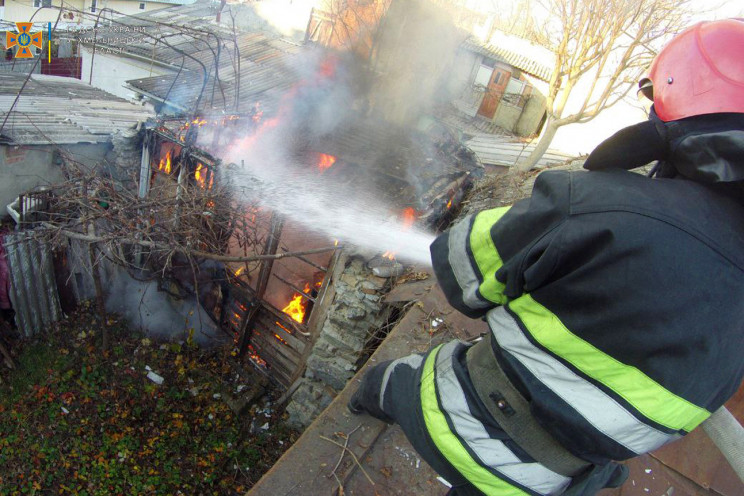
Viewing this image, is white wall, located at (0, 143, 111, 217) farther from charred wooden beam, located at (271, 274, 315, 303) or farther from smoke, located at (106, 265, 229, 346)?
charred wooden beam, located at (271, 274, 315, 303)

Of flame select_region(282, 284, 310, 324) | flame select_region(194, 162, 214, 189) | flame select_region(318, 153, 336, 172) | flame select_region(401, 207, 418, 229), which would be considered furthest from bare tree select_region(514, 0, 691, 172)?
flame select_region(194, 162, 214, 189)

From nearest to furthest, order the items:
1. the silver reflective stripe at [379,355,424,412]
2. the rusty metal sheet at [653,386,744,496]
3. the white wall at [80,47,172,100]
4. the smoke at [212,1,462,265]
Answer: the silver reflective stripe at [379,355,424,412] → the rusty metal sheet at [653,386,744,496] → the smoke at [212,1,462,265] → the white wall at [80,47,172,100]

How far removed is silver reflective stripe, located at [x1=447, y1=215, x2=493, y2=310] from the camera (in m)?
1.76

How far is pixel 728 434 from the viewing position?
1.71m

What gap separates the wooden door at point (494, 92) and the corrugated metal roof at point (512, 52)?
2.15 feet

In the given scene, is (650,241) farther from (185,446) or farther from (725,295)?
(185,446)

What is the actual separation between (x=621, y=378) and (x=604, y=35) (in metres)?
11.4

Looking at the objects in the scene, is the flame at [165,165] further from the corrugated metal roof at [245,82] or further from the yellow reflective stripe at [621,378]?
the yellow reflective stripe at [621,378]

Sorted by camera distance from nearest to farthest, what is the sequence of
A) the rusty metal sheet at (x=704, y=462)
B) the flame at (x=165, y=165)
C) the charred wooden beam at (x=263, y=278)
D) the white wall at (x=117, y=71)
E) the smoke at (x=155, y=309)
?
the rusty metal sheet at (x=704, y=462)
the charred wooden beam at (x=263, y=278)
the flame at (x=165, y=165)
the smoke at (x=155, y=309)
the white wall at (x=117, y=71)

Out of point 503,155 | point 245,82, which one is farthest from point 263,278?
point 503,155

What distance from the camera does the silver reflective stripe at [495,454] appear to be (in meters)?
1.78

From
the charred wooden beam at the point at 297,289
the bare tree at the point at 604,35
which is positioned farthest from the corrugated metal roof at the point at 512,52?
the charred wooden beam at the point at 297,289

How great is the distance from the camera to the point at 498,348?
1784mm

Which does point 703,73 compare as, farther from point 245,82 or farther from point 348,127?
point 245,82
